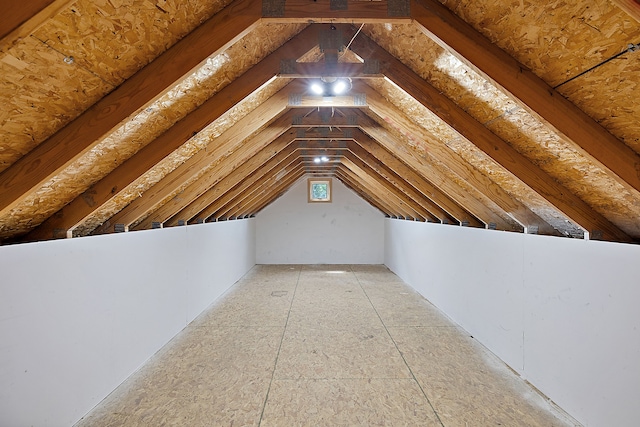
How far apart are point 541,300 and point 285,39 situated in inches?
106

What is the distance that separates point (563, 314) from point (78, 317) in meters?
3.28

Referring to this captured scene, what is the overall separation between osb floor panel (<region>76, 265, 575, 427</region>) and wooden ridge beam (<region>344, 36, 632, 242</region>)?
131cm

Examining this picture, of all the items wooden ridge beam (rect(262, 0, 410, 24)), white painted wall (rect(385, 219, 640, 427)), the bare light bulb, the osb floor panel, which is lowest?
the osb floor panel

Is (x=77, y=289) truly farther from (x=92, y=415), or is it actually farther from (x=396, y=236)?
(x=396, y=236)

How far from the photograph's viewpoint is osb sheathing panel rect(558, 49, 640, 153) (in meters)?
1.27

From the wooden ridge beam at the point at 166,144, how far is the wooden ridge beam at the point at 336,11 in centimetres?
Answer: 58

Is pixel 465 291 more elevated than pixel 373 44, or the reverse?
pixel 373 44

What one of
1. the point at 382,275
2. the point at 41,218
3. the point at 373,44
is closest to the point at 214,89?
the point at 373,44

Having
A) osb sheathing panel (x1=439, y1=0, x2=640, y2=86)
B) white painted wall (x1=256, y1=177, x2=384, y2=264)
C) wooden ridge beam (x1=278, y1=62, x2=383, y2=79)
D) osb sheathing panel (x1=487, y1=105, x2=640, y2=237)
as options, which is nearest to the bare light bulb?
wooden ridge beam (x1=278, y1=62, x2=383, y2=79)

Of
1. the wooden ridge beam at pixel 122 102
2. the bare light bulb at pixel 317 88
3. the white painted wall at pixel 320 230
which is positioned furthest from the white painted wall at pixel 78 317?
the white painted wall at pixel 320 230

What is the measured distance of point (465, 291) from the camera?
3852 mm

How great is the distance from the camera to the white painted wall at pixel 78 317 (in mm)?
1675

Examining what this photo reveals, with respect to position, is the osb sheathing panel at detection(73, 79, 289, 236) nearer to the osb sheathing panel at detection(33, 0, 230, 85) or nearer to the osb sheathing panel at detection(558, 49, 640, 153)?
the osb sheathing panel at detection(33, 0, 230, 85)

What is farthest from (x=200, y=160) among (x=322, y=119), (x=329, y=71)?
(x=322, y=119)
